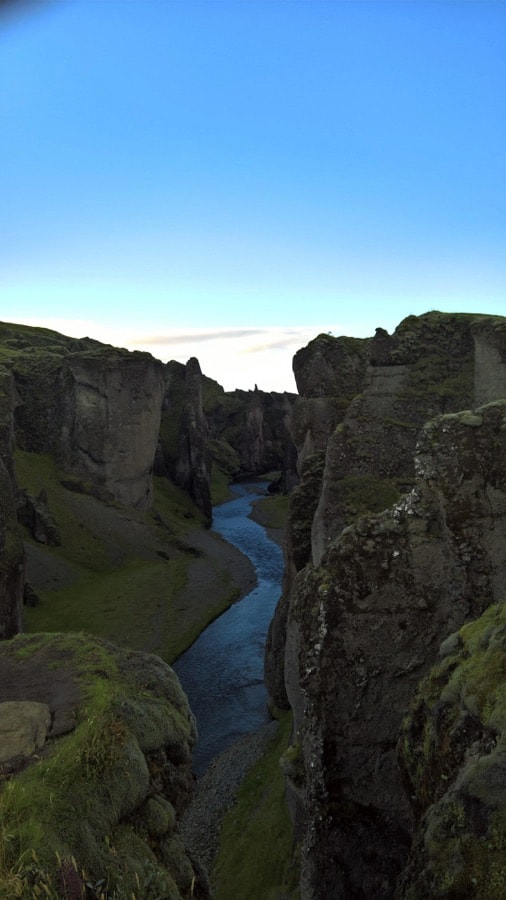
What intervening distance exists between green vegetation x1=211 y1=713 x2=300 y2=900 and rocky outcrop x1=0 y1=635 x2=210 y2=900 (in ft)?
42.3

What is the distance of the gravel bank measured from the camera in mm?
30281

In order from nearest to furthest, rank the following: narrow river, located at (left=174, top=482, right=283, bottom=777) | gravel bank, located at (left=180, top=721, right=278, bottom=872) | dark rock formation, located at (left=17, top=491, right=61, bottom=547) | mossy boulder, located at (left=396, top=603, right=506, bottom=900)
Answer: mossy boulder, located at (left=396, top=603, right=506, bottom=900), gravel bank, located at (left=180, top=721, right=278, bottom=872), narrow river, located at (left=174, top=482, right=283, bottom=777), dark rock formation, located at (left=17, top=491, right=61, bottom=547)

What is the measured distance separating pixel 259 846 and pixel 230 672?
25317 mm

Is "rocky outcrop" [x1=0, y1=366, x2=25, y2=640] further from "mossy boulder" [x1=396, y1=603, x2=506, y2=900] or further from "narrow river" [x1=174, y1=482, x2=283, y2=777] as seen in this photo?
"mossy boulder" [x1=396, y1=603, x2=506, y2=900]

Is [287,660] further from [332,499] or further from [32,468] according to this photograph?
[32,468]

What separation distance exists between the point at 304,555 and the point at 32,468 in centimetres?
6838

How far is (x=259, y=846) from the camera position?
26672mm

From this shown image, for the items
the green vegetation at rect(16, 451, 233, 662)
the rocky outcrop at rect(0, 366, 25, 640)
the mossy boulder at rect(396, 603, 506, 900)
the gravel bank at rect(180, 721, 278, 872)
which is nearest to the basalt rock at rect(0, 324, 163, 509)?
the green vegetation at rect(16, 451, 233, 662)

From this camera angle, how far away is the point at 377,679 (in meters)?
16.9

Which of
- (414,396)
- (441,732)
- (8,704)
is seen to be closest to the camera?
(441,732)

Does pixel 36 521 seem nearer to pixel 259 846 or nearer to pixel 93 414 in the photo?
pixel 93 414

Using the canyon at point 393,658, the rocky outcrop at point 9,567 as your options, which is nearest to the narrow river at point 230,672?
the canyon at point 393,658

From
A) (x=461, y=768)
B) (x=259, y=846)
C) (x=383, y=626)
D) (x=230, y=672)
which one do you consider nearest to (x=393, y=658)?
(x=383, y=626)

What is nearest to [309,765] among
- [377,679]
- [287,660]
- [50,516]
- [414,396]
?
[377,679]
